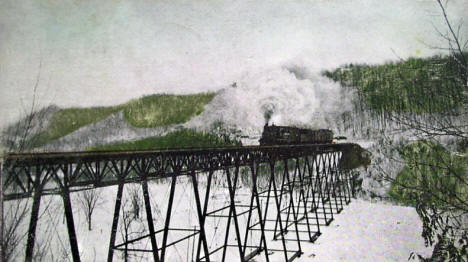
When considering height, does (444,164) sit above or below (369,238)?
above

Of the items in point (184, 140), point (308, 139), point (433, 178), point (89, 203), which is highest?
point (433, 178)

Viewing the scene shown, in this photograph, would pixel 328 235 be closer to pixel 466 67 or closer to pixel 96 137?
pixel 96 137

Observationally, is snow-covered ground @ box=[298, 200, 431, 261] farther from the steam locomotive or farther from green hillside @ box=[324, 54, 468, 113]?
green hillside @ box=[324, 54, 468, 113]

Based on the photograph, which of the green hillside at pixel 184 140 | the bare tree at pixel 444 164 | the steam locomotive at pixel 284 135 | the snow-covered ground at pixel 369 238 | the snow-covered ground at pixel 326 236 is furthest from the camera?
the green hillside at pixel 184 140

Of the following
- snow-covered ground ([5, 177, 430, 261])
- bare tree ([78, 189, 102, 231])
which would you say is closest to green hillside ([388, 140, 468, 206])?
snow-covered ground ([5, 177, 430, 261])

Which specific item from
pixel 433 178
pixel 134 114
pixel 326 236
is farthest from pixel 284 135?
pixel 433 178

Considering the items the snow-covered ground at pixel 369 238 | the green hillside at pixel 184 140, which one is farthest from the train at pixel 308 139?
the green hillside at pixel 184 140

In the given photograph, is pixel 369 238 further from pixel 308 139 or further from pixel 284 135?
pixel 308 139

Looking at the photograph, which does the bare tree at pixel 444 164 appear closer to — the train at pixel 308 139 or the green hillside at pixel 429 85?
the green hillside at pixel 429 85

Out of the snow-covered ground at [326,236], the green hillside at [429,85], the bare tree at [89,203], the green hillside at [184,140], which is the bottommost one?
the snow-covered ground at [326,236]

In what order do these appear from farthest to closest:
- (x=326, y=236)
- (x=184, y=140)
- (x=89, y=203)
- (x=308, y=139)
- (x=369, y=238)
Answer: (x=184, y=140) → (x=308, y=139) → (x=89, y=203) → (x=326, y=236) → (x=369, y=238)
